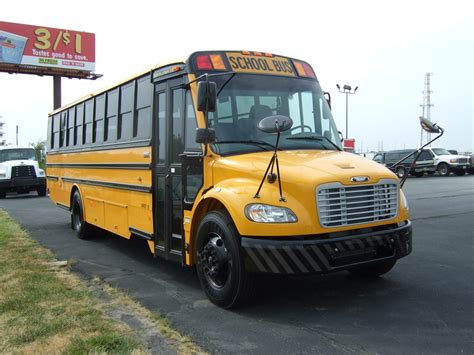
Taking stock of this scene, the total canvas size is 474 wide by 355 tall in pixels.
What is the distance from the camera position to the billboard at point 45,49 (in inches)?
1663

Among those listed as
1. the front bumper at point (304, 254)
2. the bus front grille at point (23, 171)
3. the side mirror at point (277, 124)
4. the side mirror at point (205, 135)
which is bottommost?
the front bumper at point (304, 254)

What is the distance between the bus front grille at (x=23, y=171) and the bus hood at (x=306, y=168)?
1801cm

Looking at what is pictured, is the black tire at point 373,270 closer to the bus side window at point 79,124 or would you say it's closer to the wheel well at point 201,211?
the wheel well at point 201,211

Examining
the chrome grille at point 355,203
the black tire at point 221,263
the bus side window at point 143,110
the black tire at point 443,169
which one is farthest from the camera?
the black tire at point 443,169

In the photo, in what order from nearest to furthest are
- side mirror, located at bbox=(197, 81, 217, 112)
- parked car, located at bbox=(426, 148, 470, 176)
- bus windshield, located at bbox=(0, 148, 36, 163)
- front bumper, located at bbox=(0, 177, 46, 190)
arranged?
side mirror, located at bbox=(197, 81, 217, 112)
front bumper, located at bbox=(0, 177, 46, 190)
bus windshield, located at bbox=(0, 148, 36, 163)
parked car, located at bbox=(426, 148, 470, 176)

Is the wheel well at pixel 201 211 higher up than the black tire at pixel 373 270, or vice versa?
the wheel well at pixel 201 211

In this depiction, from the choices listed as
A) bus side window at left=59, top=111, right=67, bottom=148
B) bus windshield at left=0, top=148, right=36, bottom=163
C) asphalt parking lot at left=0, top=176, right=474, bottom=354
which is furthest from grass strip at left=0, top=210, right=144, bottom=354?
bus windshield at left=0, top=148, right=36, bottom=163

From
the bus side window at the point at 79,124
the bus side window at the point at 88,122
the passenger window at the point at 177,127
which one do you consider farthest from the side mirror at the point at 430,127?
the bus side window at the point at 79,124

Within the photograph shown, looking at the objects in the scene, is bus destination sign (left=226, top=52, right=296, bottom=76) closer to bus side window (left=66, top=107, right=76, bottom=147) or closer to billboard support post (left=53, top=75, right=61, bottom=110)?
bus side window (left=66, top=107, right=76, bottom=147)

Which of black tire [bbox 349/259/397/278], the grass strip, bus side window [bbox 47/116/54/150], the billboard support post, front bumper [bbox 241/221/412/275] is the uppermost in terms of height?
the billboard support post

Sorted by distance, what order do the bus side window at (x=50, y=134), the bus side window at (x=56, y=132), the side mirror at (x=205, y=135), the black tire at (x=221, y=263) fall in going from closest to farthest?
the black tire at (x=221, y=263), the side mirror at (x=205, y=135), the bus side window at (x=56, y=132), the bus side window at (x=50, y=134)

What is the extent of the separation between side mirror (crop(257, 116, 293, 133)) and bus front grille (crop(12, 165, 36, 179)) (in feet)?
61.1

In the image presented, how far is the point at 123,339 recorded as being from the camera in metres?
4.06

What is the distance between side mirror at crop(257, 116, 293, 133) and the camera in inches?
179
